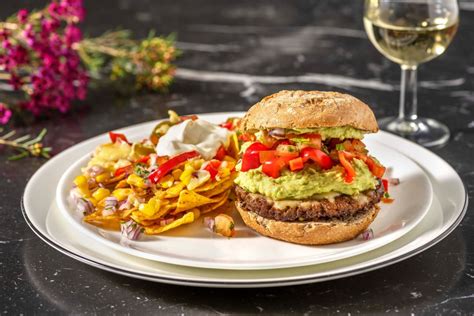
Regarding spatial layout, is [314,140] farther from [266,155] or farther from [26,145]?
[26,145]

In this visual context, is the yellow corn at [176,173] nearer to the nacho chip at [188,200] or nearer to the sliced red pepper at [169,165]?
the sliced red pepper at [169,165]

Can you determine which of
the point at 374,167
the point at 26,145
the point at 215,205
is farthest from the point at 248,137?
the point at 26,145

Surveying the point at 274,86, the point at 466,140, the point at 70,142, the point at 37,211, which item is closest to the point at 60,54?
the point at 70,142

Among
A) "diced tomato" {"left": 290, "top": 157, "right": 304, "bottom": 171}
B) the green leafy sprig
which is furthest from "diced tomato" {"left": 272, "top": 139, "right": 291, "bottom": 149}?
the green leafy sprig

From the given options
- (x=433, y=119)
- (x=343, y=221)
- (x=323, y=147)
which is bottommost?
(x=433, y=119)

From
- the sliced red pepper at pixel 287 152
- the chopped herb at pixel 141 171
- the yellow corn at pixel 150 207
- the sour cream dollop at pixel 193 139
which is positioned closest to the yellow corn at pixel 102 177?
the chopped herb at pixel 141 171

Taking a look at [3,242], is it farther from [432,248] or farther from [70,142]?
[432,248]

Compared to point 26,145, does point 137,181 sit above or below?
above
